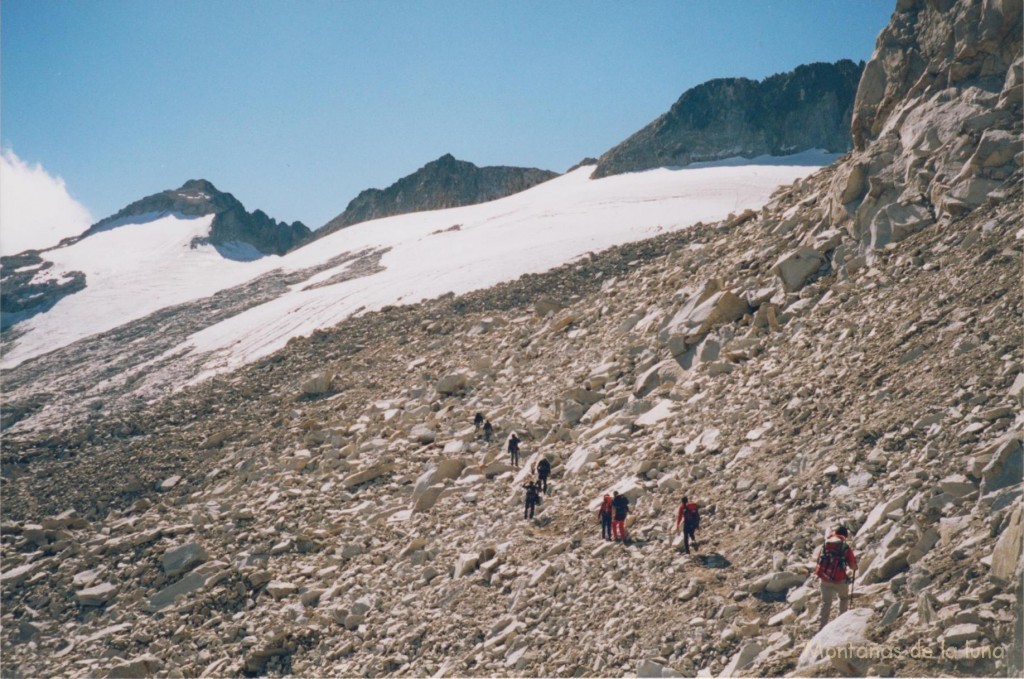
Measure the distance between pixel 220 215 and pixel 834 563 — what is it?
83.8 meters

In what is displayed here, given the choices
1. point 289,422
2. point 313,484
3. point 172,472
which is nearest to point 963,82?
point 313,484

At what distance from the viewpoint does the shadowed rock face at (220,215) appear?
83.6 m

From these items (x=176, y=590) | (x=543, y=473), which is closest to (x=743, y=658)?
(x=543, y=473)

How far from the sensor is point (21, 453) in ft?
90.9

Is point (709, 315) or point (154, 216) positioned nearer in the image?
point (709, 315)

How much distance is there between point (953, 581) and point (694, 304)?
11.9 metres

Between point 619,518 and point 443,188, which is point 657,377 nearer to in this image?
point 619,518

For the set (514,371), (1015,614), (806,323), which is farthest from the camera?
(514,371)

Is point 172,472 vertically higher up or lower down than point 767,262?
lower down

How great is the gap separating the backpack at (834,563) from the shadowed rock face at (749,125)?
6260 centimetres

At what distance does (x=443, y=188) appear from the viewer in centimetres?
8912

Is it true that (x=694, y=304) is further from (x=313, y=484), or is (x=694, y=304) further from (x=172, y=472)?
(x=172, y=472)

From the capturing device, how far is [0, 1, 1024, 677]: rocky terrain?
8719mm

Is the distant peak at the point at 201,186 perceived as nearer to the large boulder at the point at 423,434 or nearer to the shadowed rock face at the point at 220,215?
the shadowed rock face at the point at 220,215
